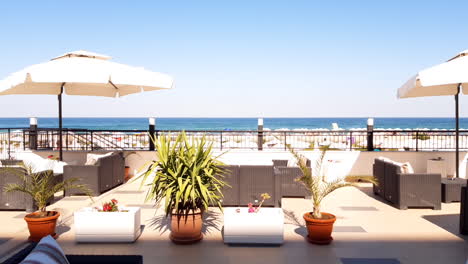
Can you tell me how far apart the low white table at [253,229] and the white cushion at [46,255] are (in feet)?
7.56

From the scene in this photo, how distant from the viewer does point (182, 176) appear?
4281 mm

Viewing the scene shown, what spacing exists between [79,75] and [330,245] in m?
4.39

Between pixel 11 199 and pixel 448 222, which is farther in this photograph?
pixel 11 199

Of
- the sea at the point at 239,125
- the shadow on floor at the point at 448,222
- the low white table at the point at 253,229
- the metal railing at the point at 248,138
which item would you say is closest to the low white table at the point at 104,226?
the low white table at the point at 253,229

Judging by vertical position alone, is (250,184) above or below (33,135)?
below

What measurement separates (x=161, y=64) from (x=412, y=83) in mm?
30431

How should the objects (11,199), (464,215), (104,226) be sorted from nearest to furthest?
(104,226)
(464,215)
(11,199)

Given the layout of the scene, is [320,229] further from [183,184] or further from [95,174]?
[95,174]

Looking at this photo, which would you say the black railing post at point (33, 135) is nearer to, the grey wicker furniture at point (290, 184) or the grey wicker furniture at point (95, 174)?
the grey wicker furniture at point (95, 174)

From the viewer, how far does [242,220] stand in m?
4.17

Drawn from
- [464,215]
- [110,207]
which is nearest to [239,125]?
[464,215]

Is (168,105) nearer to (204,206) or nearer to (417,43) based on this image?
(417,43)

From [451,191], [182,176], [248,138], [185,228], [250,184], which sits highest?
[248,138]

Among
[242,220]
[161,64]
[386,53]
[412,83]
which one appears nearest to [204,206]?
[242,220]
